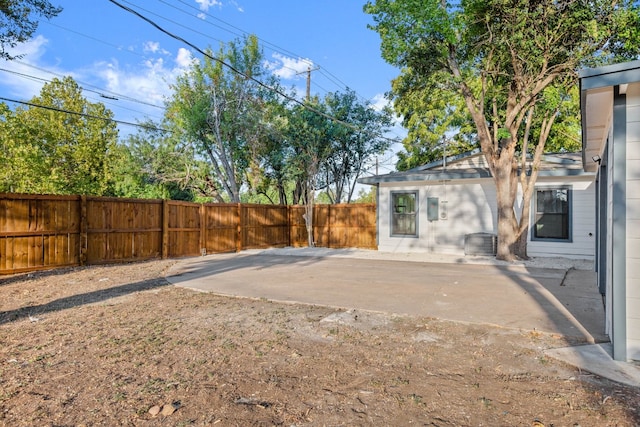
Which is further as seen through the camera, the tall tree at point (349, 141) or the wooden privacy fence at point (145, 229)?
the tall tree at point (349, 141)

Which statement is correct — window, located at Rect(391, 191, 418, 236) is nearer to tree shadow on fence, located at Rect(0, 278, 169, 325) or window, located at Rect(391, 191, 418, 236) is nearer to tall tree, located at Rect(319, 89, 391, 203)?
tall tree, located at Rect(319, 89, 391, 203)

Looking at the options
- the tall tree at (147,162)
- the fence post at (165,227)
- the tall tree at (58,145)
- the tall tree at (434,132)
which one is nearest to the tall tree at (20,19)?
the fence post at (165,227)

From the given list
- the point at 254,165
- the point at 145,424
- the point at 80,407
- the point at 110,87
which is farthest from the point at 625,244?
the point at 110,87

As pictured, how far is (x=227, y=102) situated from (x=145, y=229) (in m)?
8.95

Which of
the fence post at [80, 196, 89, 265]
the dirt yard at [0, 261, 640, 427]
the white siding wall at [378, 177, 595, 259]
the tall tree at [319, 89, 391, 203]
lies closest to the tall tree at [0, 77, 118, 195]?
the tall tree at [319, 89, 391, 203]

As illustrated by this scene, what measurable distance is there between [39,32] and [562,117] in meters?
18.2

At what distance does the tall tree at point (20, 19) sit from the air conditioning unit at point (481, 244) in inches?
466

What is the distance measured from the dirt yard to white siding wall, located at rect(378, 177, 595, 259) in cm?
827

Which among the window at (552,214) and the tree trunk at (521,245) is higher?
the window at (552,214)

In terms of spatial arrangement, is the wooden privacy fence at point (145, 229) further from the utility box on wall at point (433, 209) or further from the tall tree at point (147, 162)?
the tall tree at point (147, 162)

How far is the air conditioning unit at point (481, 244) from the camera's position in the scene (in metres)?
11.3

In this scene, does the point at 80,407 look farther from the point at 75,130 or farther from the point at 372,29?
the point at 75,130

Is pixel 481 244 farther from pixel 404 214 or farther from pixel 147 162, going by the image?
pixel 147 162

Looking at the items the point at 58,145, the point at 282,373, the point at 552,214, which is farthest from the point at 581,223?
the point at 58,145
